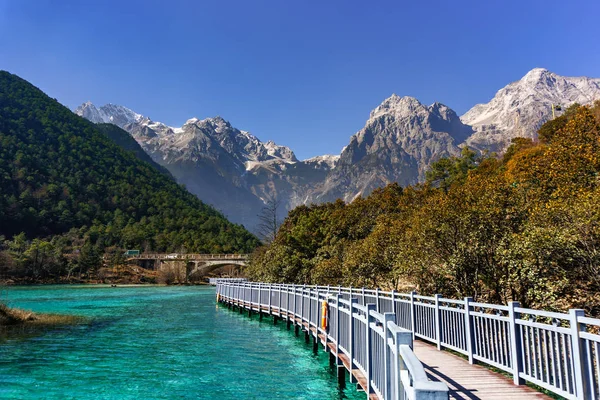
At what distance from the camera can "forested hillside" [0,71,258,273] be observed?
11931 cm

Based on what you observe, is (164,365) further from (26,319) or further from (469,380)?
(26,319)

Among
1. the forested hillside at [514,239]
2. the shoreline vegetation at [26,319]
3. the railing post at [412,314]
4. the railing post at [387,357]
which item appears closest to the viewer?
the railing post at [387,357]

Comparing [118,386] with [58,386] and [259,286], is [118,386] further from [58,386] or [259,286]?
[259,286]

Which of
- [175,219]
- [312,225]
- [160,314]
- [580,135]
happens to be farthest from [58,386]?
[175,219]

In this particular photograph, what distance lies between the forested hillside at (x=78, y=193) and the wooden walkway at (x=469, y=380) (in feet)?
351

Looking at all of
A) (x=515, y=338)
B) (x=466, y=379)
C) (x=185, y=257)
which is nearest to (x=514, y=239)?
(x=515, y=338)

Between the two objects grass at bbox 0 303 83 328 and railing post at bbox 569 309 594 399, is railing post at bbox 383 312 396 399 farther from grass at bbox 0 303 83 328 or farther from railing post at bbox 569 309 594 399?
grass at bbox 0 303 83 328

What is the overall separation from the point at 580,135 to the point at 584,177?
4374 mm

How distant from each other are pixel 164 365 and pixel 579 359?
11886 millimetres

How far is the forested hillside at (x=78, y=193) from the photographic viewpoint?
391ft

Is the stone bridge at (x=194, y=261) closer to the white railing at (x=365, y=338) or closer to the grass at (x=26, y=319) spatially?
the grass at (x=26, y=319)

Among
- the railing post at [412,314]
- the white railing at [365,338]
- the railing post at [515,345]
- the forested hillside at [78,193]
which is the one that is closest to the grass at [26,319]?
the white railing at [365,338]

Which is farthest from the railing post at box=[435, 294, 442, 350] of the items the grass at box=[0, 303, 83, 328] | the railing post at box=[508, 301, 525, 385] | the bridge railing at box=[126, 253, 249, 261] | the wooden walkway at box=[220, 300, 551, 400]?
the bridge railing at box=[126, 253, 249, 261]

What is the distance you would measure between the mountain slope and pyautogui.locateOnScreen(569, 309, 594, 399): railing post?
12186cm
